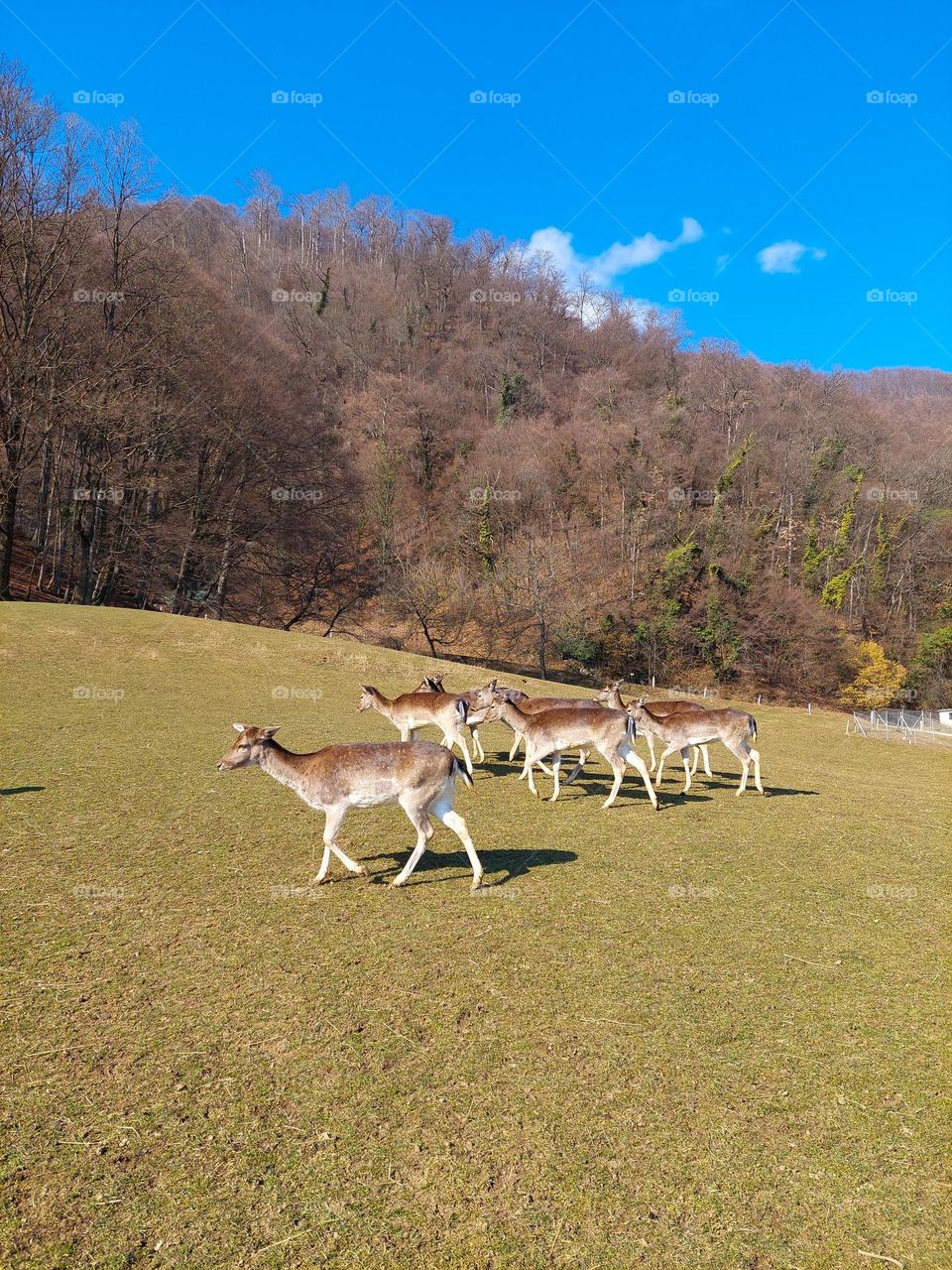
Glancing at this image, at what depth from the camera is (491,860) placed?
31.2ft

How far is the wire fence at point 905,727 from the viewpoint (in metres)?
35.3

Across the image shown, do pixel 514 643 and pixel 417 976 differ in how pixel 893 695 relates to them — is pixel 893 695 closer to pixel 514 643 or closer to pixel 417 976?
pixel 514 643

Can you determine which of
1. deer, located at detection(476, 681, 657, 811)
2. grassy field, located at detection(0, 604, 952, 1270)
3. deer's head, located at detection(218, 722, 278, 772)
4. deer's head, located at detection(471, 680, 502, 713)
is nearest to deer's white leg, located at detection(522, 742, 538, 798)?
deer, located at detection(476, 681, 657, 811)

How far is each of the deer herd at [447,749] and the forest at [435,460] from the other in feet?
96.4

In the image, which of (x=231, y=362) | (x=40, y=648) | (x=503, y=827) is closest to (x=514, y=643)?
(x=231, y=362)

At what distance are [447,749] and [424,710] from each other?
18.5 feet

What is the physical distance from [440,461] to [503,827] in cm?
8236

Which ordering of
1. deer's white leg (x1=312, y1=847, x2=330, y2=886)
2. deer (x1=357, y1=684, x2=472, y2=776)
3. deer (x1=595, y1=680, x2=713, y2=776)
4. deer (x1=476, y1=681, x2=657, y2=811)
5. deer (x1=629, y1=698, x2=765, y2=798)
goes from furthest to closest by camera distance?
1. deer (x1=595, y1=680, x2=713, y2=776)
2. deer (x1=629, y1=698, x2=765, y2=798)
3. deer (x1=357, y1=684, x2=472, y2=776)
4. deer (x1=476, y1=681, x2=657, y2=811)
5. deer's white leg (x1=312, y1=847, x2=330, y2=886)

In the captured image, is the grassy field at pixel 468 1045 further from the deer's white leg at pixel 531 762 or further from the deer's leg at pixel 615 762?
the deer's white leg at pixel 531 762

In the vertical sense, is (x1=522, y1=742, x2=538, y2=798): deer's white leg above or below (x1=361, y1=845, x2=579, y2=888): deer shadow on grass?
above

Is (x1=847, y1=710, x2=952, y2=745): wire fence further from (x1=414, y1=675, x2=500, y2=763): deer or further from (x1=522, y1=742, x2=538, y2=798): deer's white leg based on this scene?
(x1=522, y1=742, x2=538, y2=798): deer's white leg

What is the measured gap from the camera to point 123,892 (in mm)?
7945

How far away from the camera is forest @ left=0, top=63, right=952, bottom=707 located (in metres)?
38.1

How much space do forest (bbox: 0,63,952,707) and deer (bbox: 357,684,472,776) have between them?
2823 cm
